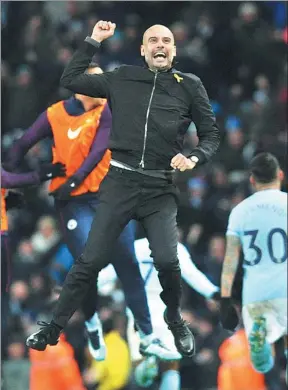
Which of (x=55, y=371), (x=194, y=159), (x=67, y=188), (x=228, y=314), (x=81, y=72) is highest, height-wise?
(x=81, y=72)

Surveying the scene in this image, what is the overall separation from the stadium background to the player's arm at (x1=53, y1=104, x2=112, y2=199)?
83.3 inches

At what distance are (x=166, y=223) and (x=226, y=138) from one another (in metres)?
6.82

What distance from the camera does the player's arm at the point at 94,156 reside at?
11.4m

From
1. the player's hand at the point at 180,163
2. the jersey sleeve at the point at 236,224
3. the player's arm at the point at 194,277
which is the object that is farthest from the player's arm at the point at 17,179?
the player's hand at the point at 180,163

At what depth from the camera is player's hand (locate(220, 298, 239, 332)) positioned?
12117 millimetres

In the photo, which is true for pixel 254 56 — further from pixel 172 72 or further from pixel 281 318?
pixel 172 72

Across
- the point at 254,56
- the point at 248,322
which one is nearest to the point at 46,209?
the point at 254,56

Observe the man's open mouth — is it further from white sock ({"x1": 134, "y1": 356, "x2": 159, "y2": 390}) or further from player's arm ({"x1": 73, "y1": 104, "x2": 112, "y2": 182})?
white sock ({"x1": 134, "y1": 356, "x2": 159, "y2": 390})

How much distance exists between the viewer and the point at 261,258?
12.2m

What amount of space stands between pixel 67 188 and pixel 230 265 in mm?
1635

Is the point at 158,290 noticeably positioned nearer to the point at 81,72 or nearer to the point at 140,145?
the point at 140,145

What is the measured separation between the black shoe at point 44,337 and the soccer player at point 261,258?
8.41 feet

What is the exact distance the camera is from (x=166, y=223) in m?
9.91

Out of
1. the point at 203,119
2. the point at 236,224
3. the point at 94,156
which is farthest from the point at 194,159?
the point at 236,224
